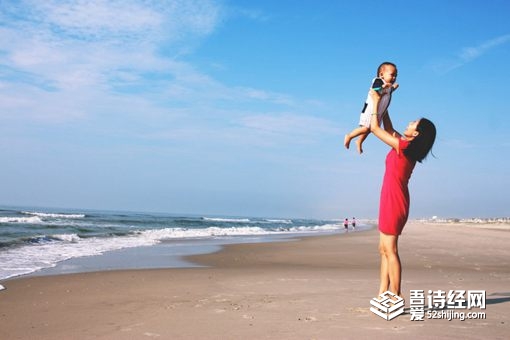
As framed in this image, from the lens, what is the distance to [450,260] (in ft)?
40.5

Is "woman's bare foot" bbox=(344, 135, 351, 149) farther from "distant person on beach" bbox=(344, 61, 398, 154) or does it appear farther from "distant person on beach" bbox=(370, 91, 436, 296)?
"distant person on beach" bbox=(370, 91, 436, 296)

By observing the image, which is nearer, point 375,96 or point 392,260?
point 375,96

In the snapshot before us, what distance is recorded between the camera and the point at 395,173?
4371 mm

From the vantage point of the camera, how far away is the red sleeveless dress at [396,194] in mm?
4340

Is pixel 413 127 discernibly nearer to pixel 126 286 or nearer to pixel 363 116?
pixel 363 116

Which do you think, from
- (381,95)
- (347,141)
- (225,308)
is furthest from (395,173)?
(225,308)

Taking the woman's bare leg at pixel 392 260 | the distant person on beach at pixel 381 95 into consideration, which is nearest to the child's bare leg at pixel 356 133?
the distant person on beach at pixel 381 95

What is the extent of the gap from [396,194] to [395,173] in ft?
0.65

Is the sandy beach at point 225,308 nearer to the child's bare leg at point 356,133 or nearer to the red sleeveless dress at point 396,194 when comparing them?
the red sleeveless dress at point 396,194

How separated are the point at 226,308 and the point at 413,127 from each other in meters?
2.71

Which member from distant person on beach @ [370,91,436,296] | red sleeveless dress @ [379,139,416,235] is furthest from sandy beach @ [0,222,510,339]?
red sleeveless dress @ [379,139,416,235]

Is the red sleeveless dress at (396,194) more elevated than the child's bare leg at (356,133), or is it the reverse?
the child's bare leg at (356,133)

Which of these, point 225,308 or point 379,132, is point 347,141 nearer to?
point 379,132

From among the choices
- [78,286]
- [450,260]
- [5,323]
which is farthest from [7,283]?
[450,260]
